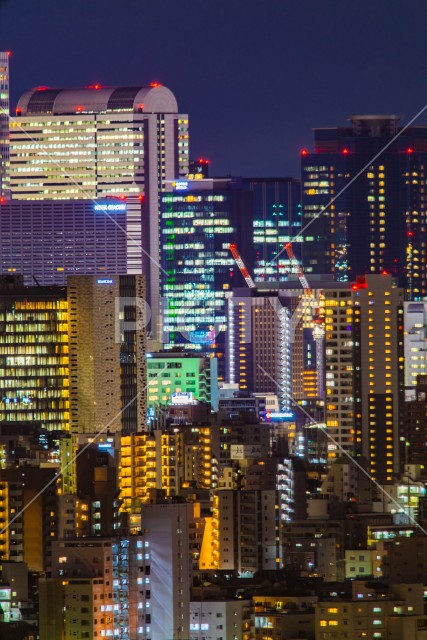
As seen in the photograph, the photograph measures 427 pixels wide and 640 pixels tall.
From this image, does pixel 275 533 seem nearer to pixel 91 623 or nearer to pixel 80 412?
pixel 91 623

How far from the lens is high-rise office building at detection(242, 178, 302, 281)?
71.5 metres

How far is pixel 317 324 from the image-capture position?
57938 millimetres

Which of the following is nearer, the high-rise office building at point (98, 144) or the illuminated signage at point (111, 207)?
the illuminated signage at point (111, 207)

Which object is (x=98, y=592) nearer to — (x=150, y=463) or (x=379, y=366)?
(x=150, y=463)

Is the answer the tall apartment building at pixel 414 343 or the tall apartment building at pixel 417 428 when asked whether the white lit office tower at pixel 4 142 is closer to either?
the tall apartment building at pixel 414 343

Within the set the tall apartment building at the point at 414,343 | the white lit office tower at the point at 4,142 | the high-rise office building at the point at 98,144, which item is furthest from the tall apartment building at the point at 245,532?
the high-rise office building at the point at 98,144

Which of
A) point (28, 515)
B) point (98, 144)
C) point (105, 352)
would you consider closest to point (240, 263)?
point (98, 144)

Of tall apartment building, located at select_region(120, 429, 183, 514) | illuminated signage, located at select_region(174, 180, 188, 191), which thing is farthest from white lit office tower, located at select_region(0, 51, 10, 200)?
tall apartment building, located at select_region(120, 429, 183, 514)

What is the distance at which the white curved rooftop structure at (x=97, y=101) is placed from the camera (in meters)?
68.3

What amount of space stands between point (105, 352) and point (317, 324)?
1792 centimetres

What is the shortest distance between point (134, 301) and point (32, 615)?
722 inches

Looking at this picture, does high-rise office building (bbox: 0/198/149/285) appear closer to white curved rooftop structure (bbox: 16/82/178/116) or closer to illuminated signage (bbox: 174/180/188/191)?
illuminated signage (bbox: 174/180/188/191)

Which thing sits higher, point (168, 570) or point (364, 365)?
point (364, 365)

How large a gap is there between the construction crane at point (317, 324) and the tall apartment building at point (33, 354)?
5.41 m
